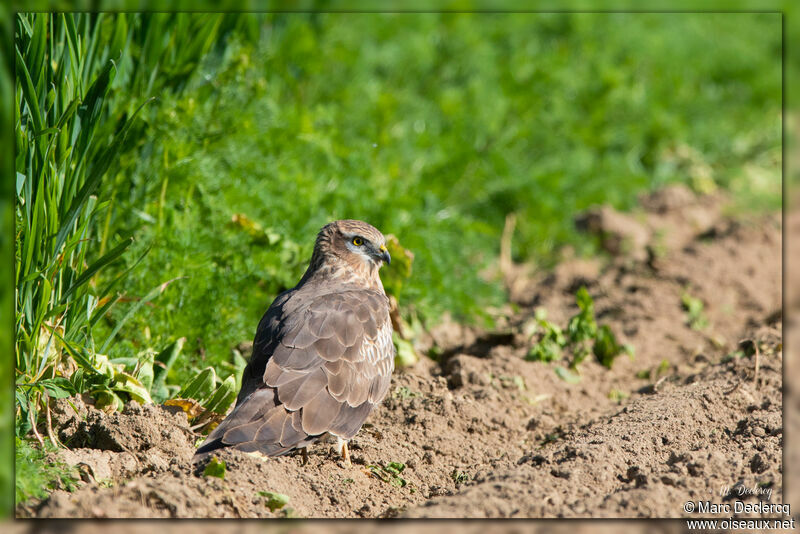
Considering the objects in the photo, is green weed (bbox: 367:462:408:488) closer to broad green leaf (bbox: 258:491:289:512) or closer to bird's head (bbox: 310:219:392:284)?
broad green leaf (bbox: 258:491:289:512)

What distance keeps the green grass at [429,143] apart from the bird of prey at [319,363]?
597mm

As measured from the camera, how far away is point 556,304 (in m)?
7.03

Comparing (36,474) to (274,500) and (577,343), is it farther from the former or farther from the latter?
(577,343)

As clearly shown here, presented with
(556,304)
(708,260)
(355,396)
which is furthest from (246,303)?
(708,260)

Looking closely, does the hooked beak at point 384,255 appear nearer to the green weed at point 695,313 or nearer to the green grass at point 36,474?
the green grass at point 36,474

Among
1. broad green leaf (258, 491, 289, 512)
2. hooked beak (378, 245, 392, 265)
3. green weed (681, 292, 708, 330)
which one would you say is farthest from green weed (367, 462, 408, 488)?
green weed (681, 292, 708, 330)

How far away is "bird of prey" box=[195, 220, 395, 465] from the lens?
13.2 ft

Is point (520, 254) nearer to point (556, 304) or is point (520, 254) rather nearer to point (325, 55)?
point (556, 304)

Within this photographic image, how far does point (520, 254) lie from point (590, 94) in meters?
2.28

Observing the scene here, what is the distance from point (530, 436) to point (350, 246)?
5.15 ft

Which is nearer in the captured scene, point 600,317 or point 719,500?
point 719,500

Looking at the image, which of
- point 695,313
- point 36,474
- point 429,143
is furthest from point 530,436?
point 429,143

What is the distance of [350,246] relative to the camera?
5.15m

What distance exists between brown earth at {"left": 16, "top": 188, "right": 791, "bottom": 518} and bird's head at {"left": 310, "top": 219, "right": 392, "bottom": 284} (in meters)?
0.82
